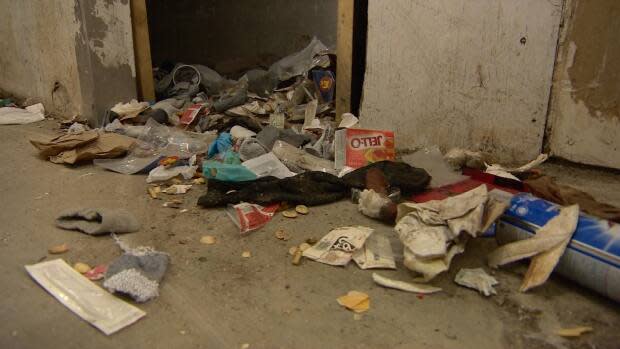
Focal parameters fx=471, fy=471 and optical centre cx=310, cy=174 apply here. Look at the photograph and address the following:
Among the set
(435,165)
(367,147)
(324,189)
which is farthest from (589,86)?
(324,189)

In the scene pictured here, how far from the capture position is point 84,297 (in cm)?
144

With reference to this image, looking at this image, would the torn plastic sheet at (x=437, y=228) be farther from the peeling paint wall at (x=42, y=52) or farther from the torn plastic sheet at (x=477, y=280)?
the peeling paint wall at (x=42, y=52)

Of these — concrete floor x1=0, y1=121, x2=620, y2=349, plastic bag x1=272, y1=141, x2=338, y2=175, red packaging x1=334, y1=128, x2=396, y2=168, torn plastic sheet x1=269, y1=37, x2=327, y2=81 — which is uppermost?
torn plastic sheet x1=269, y1=37, x2=327, y2=81

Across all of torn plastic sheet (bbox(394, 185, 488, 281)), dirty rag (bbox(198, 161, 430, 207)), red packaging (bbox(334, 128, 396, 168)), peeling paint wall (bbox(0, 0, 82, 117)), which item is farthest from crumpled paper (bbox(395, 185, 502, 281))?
peeling paint wall (bbox(0, 0, 82, 117))

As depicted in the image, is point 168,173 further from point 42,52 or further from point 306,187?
point 42,52

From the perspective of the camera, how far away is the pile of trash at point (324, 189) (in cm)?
153

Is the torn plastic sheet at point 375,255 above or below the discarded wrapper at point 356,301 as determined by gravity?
above

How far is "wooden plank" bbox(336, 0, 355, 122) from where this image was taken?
9.68 feet

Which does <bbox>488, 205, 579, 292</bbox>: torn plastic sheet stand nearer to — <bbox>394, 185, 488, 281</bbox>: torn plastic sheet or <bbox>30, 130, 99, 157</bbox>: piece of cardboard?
<bbox>394, 185, 488, 281</bbox>: torn plastic sheet

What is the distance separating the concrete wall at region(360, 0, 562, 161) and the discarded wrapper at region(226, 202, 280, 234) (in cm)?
110

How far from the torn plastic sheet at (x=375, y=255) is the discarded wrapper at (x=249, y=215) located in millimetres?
468

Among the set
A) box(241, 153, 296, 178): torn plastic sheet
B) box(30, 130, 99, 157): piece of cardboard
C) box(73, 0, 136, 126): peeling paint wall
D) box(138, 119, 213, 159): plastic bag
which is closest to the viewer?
box(241, 153, 296, 178): torn plastic sheet

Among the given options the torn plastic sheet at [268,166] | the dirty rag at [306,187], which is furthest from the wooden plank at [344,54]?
the dirty rag at [306,187]

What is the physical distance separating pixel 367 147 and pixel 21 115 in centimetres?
297
